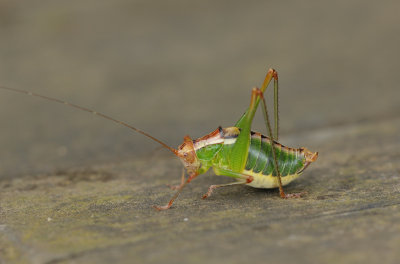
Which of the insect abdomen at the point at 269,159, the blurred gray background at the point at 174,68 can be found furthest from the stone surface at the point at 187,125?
the insect abdomen at the point at 269,159

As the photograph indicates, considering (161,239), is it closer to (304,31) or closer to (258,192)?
(258,192)

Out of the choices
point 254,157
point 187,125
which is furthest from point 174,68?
point 254,157

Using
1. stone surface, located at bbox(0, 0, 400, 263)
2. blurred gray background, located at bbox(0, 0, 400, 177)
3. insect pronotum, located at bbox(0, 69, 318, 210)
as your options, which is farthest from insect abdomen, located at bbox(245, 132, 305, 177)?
blurred gray background, located at bbox(0, 0, 400, 177)

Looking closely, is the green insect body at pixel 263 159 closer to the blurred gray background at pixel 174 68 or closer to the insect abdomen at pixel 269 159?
the insect abdomen at pixel 269 159

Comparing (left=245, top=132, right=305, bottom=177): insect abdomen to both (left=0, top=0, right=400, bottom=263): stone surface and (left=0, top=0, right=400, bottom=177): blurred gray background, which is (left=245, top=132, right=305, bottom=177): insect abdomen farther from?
(left=0, top=0, right=400, bottom=177): blurred gray background

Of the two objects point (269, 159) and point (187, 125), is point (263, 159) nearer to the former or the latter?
point (269, 159)
